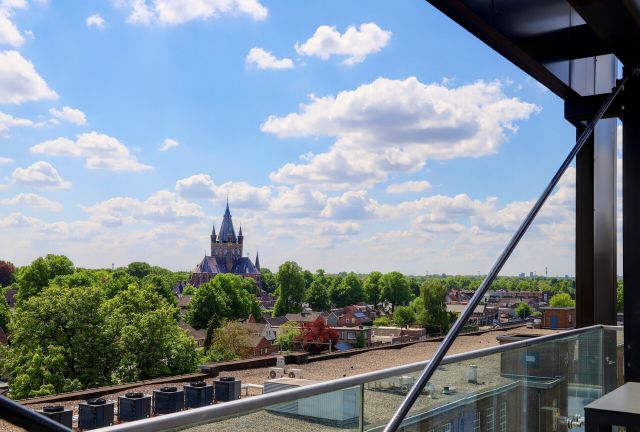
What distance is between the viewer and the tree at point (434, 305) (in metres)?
38.2

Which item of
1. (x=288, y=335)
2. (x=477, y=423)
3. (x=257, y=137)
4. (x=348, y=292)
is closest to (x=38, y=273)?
(x=288, y=335)

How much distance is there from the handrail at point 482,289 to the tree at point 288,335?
38281 mm

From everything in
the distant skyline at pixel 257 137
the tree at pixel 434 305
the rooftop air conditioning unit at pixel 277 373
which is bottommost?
the rooftop air conditioning unit at pixel 277 373

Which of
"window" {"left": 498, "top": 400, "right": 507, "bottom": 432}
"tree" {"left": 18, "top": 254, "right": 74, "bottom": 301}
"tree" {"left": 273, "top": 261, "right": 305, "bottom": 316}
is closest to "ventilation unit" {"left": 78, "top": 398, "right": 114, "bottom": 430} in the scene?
"window" {"left": 498, "top": 400, "right": 507, "bottom": 432}

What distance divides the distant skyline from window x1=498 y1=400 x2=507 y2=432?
4990 cm

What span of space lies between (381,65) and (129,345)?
6467 centimetres

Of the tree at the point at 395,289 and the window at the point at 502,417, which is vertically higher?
the window at the point at 502,417

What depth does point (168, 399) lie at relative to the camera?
52.2 ft

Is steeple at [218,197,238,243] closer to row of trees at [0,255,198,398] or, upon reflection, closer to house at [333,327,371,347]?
house at [333,327,371,347]

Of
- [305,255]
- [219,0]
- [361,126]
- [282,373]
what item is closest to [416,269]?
[305,255]

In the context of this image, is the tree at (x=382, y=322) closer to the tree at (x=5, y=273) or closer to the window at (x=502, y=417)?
the tree at (x=5, y=273)

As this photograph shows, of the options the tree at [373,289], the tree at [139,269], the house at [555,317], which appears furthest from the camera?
the tree at [373,289]

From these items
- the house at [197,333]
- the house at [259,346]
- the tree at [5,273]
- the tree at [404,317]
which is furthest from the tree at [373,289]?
the tree at [5,273]

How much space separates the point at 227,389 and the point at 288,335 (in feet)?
83.6
